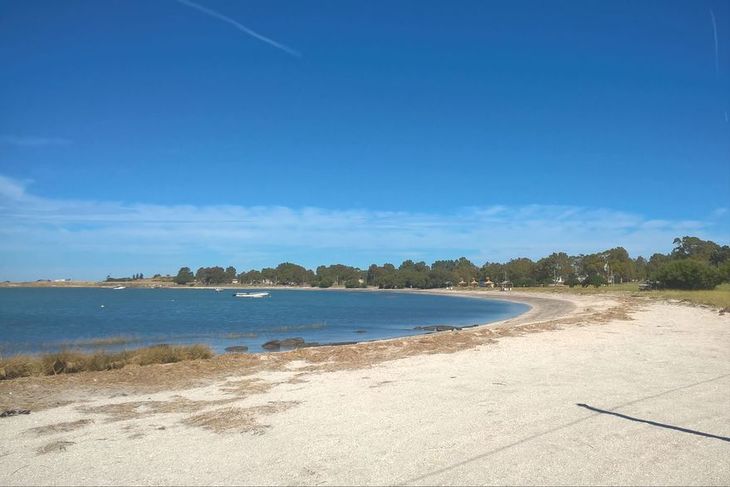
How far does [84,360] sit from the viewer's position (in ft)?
49.3

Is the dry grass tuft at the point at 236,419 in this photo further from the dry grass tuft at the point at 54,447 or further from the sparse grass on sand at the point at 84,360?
the sparse grass on sand at the point at 84,360

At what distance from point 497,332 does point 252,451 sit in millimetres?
19438

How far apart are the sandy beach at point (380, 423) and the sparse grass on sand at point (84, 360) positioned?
1089mm

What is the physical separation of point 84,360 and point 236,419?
8232 millimetres

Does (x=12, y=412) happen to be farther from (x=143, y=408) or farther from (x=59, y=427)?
(x=143, y=408)

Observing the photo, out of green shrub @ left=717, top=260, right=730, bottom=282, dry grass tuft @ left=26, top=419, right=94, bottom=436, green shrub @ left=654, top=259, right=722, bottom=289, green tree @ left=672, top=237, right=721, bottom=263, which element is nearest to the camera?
dry grass tuft @ left=26, top=419, right=94, bottom=436

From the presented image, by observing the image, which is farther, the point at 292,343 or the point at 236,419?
the point at 292,343

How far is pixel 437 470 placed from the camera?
20.6ft

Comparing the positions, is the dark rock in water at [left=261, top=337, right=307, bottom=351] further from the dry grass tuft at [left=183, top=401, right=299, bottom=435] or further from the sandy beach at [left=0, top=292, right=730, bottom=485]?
the dry grass tuft at [left=183, top=401, right=299, bottom=435]

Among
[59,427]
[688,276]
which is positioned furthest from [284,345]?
[688,276]

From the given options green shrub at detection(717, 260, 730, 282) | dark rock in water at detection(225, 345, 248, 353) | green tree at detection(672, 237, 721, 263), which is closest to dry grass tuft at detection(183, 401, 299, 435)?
dark rock in water at detection(225, 345, 248, 353)

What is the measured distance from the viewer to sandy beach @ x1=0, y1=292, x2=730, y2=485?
6.29 meters

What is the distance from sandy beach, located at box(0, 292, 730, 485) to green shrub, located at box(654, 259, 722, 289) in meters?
69.7

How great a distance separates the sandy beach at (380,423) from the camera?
6.29m
